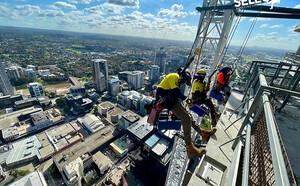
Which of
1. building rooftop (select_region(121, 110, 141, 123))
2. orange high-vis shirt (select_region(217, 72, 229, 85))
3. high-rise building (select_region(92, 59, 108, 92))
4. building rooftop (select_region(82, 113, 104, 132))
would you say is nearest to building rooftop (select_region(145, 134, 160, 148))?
building rooftop (select_region(121, 110, 141, 123))

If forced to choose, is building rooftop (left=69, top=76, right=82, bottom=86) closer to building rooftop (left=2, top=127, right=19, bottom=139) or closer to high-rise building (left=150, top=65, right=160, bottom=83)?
building rooftop (left=2, top=127, right=19, bottom=139)

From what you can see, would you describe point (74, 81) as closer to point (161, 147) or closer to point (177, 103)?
point (161, 147)

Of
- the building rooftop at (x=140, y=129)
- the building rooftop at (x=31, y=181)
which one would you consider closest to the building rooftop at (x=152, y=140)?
the building rooftop at (x=140, y=129)

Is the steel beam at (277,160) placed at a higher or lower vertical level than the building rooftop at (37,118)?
higher

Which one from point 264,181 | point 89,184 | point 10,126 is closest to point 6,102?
point 10,126

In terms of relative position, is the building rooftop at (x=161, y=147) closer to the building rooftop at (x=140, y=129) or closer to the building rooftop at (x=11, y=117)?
the building rooftop at (x=140, y=129)

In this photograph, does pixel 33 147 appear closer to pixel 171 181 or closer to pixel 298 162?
pixel 171 181
